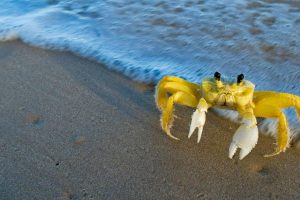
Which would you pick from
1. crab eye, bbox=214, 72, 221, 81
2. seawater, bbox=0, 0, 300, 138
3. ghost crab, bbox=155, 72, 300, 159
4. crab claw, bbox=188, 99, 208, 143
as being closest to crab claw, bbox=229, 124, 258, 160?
ghost crab, bbox=155, 72, 300, 159

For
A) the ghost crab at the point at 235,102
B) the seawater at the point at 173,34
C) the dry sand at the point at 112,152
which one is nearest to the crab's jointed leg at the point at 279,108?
the ghost crab at the point at 235,102

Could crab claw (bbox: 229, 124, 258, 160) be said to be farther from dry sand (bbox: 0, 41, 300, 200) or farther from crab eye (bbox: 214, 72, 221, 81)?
crab eye (bbox: 214, 72, 221, 81)

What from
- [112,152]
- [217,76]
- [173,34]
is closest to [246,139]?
[217,76]

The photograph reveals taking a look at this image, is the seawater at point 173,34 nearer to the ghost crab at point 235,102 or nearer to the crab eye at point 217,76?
the ghost crab at point 235,102

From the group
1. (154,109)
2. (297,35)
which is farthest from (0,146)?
(297,35)

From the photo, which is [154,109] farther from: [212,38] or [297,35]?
[297,35]

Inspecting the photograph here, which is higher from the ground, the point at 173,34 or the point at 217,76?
the point at 217,76

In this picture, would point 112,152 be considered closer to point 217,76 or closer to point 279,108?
point 217,76
